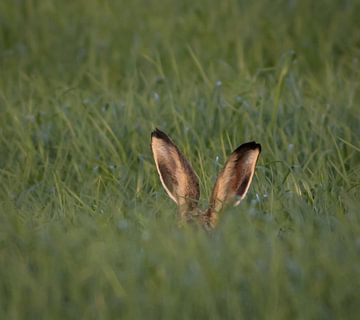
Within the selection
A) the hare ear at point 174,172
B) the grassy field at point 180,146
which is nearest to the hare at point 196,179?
the hare ear at point 174,172

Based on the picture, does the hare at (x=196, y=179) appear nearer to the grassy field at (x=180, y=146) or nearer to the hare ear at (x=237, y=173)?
the hare ear at (x=237, y=173)

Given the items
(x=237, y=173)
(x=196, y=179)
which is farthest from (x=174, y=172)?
(x=237, y=173)

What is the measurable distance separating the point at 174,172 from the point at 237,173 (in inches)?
12.2

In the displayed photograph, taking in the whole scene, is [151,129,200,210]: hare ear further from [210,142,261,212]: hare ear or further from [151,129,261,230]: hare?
[210,142,261,212]: hare ear

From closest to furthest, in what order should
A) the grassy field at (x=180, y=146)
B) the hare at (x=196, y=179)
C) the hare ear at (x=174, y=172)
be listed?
the grassy field at (x=180, y=146), the hare at (x=196, y=179), the hare ear at (x=174, y=172)

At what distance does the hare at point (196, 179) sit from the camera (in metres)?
4.62

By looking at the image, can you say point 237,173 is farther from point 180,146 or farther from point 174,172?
point 180,146

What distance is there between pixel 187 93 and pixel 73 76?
124cm

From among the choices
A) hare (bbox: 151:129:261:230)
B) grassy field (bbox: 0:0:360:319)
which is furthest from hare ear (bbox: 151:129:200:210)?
grassy field (bbox: 0:0:360:319)

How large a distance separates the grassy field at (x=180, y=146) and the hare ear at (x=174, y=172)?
111mm

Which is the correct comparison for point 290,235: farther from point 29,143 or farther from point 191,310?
point 29,143

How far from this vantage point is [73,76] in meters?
7.50

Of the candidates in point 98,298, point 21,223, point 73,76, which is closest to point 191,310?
point 98,298

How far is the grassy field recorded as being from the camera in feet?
12.5
